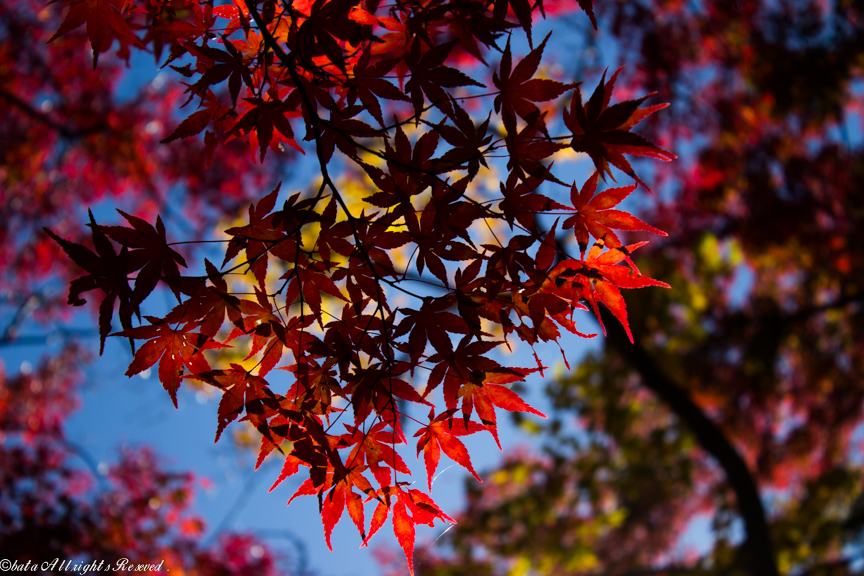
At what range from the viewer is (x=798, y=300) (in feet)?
25.3

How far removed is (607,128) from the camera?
104 centimetres

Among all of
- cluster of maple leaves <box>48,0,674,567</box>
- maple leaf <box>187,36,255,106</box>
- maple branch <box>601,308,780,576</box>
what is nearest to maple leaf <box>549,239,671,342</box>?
cluster of maple leaves <box>48,0,674,567</box>

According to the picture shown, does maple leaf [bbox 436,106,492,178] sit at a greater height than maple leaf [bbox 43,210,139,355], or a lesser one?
greater

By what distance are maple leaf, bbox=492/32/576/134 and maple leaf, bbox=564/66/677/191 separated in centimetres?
6

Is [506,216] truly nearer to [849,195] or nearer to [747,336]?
[849,195]

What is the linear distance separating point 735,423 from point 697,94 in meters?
4.94

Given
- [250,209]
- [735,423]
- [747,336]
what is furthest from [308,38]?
[735,423]

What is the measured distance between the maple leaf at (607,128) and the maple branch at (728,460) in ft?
15.8

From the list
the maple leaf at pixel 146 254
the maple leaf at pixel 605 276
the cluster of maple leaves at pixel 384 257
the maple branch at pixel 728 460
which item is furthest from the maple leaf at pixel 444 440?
the maple branch at pixel 728 460

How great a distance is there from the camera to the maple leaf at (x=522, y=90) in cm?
109

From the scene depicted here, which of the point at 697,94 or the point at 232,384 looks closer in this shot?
the point at 232,384

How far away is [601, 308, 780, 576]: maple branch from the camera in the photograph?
5699mm

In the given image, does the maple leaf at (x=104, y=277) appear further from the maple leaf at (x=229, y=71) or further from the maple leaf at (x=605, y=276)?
the maple leaf at (x=605, y=276)

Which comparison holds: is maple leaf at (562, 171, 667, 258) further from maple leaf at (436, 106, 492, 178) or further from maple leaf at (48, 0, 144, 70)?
maple leaf at (48, 0, 144, 70)
